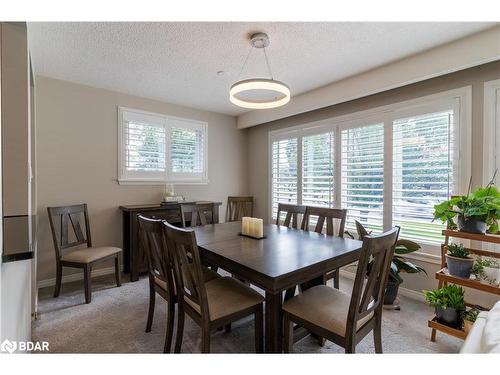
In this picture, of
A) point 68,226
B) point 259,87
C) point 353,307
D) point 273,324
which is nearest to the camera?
point 353,307

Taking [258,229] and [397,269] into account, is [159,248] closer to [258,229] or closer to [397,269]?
[258,229]

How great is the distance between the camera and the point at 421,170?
265 centimetres

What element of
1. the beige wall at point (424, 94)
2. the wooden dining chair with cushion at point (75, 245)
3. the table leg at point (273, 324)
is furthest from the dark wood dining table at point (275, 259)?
the beige wall at point (424, 94)

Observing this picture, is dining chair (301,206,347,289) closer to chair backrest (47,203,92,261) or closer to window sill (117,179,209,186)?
window sill (117,179,209,186)

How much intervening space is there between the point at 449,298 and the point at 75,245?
3694mm

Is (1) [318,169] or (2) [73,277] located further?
(1) [318,169]

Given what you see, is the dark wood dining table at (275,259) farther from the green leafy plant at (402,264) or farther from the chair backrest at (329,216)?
the green leafy plant at (402,264)

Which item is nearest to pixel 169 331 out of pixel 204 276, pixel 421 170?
pixel 204 276

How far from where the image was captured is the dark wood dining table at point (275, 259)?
4.48ft

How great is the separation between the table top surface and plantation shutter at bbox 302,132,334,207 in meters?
1.37

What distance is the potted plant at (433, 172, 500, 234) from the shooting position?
1.69 meters

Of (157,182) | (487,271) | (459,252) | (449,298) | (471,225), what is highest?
(157,182)

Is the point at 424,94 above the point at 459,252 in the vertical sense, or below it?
above
